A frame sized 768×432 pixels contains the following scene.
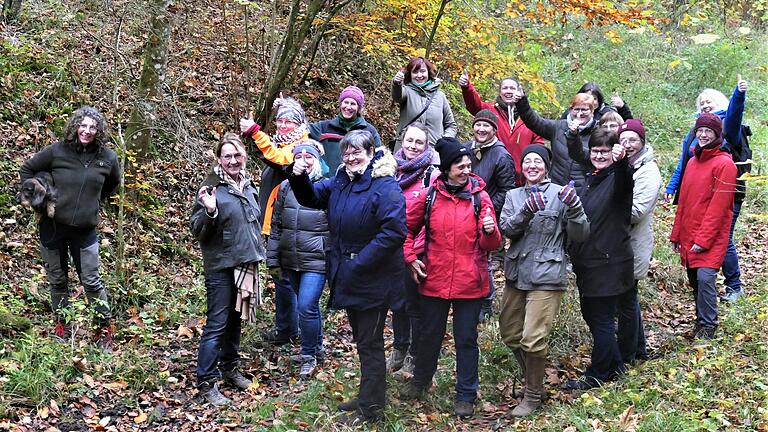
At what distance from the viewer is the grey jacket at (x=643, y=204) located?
5.91 metres

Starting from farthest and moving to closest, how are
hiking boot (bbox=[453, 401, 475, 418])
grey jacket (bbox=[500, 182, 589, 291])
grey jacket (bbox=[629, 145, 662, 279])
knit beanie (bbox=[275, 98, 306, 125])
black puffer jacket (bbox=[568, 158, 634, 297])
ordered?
knit beanie (bbox=[275, 98, 306, 125]) → grey jacket (bbox=[629, 145, 662, 279]) → black puffer jacket (bbox=[568, 158, 634, 297]) → hiking boot (bbox=[453, 401, 475, 418]) → grey jacket (bbox=[500, 182, 589, 291])

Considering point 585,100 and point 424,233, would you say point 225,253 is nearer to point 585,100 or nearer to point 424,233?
point 424,233

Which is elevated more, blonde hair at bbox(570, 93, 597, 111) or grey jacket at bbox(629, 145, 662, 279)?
blonde hair at bbox(570, 93, 597, 111)

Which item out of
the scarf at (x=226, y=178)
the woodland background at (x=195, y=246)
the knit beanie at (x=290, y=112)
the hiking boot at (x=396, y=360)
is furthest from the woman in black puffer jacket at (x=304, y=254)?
the hiking boot at (x=396, y=360)

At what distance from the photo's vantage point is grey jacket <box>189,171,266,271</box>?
576 centimetres

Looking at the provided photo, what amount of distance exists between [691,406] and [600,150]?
2.06 meters

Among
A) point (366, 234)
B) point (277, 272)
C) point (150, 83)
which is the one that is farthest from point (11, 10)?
point (366, 234)

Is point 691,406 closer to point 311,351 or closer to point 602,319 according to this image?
point 602,319

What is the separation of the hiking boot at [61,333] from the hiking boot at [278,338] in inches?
70.8

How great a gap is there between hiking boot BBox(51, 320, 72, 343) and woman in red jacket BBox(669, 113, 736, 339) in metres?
5.76

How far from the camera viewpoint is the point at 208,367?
5887mm

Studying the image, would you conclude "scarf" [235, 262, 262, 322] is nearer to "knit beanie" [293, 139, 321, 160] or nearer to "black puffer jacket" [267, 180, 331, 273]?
"black puffer jacket" [267, 180, 331, 273]

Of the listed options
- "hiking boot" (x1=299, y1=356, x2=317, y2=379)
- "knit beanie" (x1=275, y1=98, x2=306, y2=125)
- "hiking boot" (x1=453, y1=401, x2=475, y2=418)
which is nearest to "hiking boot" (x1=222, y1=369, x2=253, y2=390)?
"hiking boot" (x1=299, y1=356, x2=317, y2=379)

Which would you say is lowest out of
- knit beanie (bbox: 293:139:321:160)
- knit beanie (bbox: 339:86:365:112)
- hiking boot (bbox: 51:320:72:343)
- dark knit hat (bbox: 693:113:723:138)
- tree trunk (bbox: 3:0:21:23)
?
hiking boot (bbox: 51:320:72:343)
